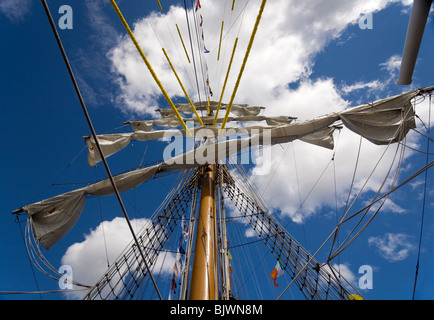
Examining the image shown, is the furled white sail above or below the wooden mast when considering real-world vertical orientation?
above

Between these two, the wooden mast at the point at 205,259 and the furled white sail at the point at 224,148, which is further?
the furled white sail at the point at 224,148

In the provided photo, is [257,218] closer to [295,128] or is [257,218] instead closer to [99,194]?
[295,128]

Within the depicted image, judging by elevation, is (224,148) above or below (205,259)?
above

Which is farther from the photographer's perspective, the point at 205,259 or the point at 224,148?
the point at 224,148

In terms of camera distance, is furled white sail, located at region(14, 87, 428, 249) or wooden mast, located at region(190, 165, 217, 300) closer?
wooden mast, located at region(190, 165, 217, 300)

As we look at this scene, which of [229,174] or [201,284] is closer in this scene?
[201,284]

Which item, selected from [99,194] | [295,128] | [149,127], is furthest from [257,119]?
[99,194]

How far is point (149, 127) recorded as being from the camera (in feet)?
37.0

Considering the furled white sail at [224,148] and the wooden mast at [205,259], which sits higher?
the furled white sail at [224,148]
